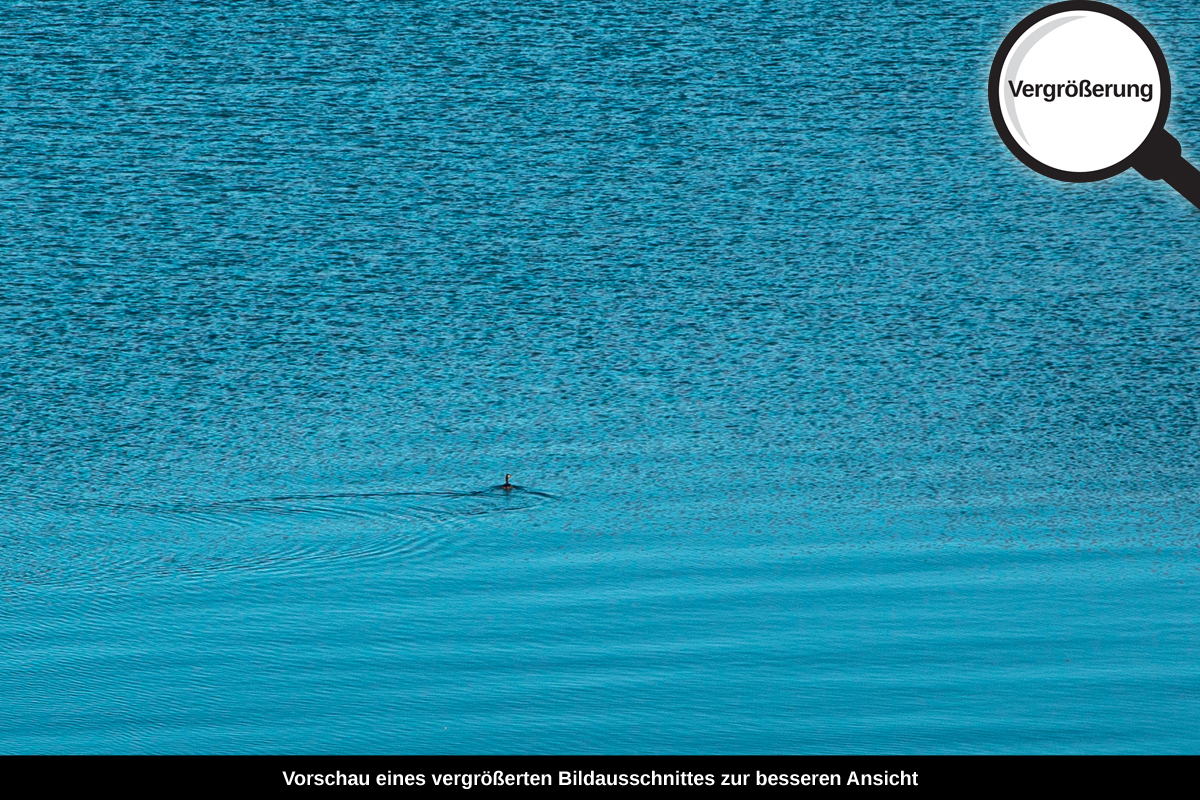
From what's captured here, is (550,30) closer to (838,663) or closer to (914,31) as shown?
(914,31)

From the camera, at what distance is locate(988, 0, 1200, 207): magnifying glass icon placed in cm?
346

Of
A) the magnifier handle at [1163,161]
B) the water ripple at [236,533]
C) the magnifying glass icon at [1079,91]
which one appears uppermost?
the water ripple at [236,533]

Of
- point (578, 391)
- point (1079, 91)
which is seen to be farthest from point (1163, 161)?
point (578, 391)

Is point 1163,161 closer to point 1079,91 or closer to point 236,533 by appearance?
point 1079,91

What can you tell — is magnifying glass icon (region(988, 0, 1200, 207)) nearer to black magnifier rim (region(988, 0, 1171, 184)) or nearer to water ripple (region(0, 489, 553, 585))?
black magnifier rim (region(988, 0, 1171, 184))

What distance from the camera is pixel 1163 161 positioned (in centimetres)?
339

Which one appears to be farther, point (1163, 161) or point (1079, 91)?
point (1079, 91)

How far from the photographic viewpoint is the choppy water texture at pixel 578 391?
10281mm

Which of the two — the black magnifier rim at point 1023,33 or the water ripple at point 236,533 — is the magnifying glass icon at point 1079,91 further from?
the water ripple at point 236,533

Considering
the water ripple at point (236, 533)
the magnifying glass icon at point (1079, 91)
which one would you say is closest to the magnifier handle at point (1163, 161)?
the magnifying glass icon at point (1079, 91)

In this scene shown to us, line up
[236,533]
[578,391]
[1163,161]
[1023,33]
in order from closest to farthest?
[1163,161] → [1023,33] → [236,533] → [578,391]

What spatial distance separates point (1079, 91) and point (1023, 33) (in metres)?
0.19

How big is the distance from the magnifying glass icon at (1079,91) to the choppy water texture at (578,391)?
6388 mm

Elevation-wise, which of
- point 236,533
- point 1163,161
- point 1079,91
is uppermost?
point 236,533
